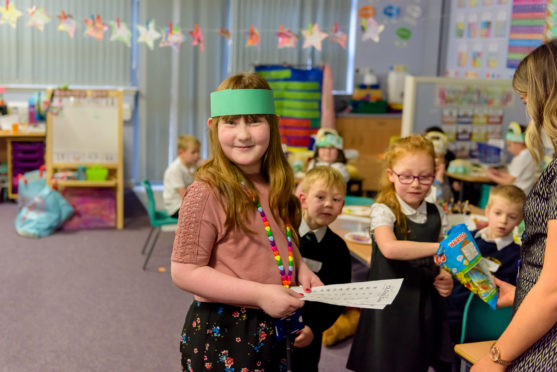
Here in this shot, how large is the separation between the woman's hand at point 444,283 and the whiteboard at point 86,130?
3978 mm

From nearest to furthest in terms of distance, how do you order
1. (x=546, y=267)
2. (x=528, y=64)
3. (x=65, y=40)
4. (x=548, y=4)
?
(x=546, y=267) → (x=528, y=64) → (x=548, y=4) → (x=65, y=40)

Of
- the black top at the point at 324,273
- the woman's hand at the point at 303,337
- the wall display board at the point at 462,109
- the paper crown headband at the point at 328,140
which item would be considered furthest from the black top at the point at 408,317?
the wall display board at the point at 462,109

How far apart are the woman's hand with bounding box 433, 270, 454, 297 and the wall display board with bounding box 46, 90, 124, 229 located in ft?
12.8

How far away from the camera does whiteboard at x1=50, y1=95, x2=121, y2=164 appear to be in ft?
17.6

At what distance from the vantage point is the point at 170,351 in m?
3.20

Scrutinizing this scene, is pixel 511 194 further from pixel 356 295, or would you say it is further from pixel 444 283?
pixel 356 295

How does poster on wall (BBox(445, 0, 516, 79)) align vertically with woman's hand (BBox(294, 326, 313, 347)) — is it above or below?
above

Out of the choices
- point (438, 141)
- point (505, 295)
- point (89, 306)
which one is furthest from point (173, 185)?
point (505, 295)

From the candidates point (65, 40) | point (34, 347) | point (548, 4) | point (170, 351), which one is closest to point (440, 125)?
point (548, 4)

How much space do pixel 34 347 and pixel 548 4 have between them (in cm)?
496

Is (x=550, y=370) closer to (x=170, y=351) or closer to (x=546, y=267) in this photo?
(x=546, y=267)

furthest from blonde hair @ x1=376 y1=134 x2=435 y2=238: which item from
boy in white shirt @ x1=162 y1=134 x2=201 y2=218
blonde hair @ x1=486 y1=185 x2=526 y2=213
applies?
boy in white shirt @ x1=162 y1=134 x2=201 y2=218

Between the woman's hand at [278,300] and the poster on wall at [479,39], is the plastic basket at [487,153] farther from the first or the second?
the woman's hand at [278,300]

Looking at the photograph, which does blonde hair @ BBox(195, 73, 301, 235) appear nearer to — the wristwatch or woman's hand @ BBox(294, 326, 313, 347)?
woman's hand @ BBox(294, 326, 313, 347)
